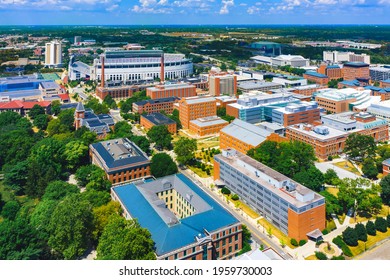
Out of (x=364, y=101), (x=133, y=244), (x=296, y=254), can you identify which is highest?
(x=364, y=101)

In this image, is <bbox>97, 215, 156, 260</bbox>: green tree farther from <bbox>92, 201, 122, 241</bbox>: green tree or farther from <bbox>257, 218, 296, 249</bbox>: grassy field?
<bbox>257, 218, 296, 249</bbox>: grassy field

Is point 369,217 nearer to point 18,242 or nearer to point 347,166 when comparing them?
point 347,166

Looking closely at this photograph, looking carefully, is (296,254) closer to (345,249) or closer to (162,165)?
(345,249)

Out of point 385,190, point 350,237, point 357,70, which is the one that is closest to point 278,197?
point 350,237

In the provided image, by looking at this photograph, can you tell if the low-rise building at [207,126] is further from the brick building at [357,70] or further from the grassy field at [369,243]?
the brick building at [357,70]

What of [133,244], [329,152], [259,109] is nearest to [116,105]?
[259,109]
